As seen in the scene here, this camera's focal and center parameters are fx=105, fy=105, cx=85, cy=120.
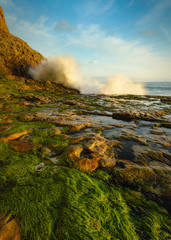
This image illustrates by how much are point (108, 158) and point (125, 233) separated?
1.79 meters

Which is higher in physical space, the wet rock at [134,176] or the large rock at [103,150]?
the large rock at [103,150]

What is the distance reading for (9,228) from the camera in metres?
1.41

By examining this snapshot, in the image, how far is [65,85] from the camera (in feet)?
90.4

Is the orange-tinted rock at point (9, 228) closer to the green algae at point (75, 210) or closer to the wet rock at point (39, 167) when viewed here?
the green algae at point (75, 210)

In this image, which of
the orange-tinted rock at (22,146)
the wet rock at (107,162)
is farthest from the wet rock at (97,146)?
the orange-tinted rock at (22,146)

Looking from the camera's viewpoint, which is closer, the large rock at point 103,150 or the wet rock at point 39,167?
the wet rock at point 39,167

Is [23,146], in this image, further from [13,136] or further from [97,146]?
[97,146]

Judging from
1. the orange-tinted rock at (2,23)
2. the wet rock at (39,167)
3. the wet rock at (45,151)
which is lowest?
the wet rock at (39,167)

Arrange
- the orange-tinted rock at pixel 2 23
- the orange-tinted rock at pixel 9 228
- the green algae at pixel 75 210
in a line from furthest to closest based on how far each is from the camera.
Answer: the orange-tinted rock at pixel 2 23, the green algae at pixel 75 210, the orange-tinted rock at pixel 9 228

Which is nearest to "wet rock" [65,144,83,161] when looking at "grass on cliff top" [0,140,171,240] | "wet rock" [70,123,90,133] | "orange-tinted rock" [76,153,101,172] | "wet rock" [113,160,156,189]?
"orange-tinted rock" [76,153,101,172]

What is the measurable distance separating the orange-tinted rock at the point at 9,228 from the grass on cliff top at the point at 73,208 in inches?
3.1

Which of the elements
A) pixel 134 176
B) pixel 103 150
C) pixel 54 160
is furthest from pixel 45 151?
pixel 134 176

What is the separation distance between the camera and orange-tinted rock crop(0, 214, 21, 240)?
134 centimetres

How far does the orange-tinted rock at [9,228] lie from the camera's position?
52.8 inches
